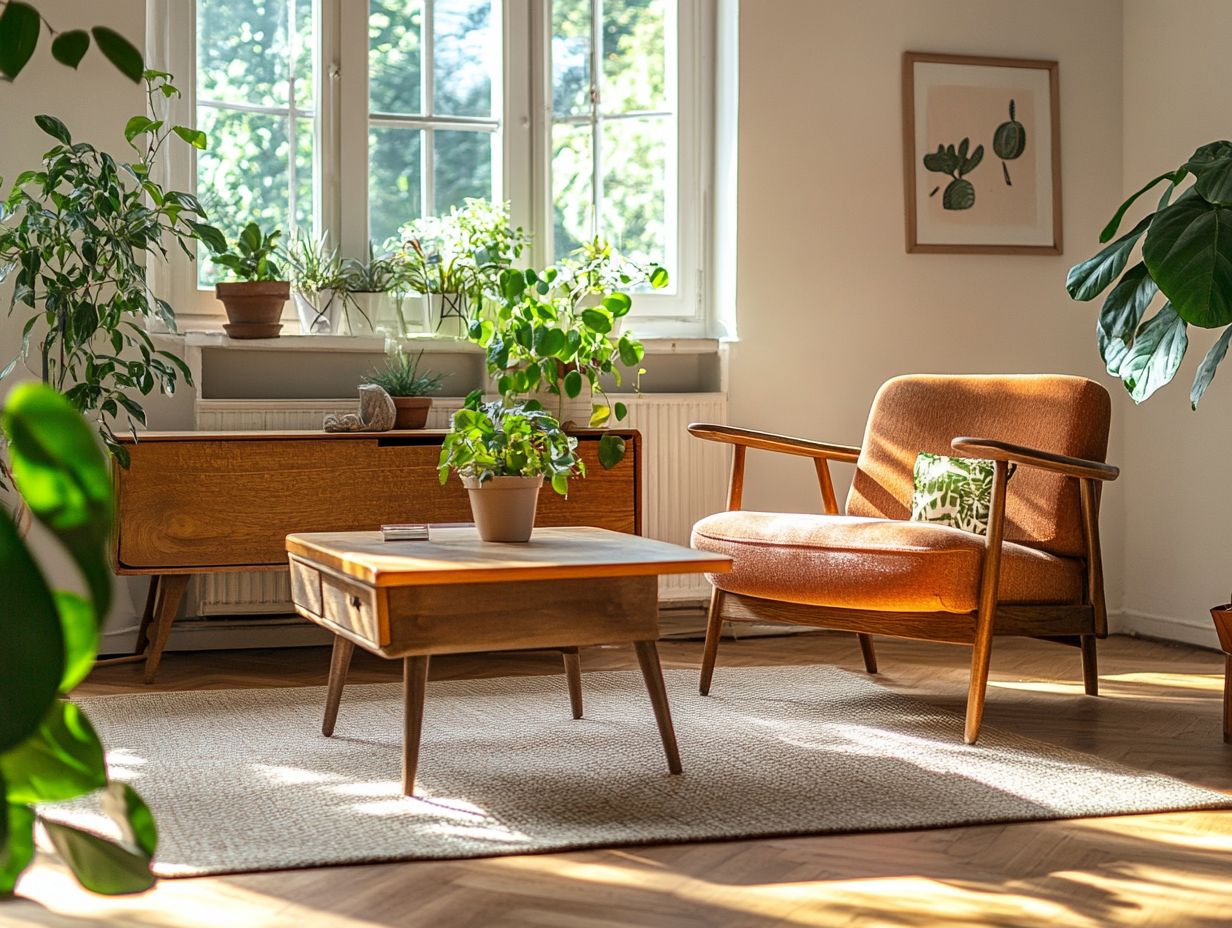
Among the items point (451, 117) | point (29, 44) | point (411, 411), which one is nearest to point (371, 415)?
point (411, 411)

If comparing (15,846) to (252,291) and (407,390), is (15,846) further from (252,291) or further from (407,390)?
(252,291)

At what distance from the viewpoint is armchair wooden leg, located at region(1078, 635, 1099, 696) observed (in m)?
3.49

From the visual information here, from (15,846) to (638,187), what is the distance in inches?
185

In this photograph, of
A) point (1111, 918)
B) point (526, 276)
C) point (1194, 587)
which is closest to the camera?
point (1111, 918)

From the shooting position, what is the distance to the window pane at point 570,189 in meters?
4.76

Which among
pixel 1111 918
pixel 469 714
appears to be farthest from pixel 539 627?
pixel 1111 918

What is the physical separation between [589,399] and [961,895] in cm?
259

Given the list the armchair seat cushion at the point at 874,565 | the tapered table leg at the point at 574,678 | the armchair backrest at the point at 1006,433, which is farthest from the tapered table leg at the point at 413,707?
the armchair backrest at the point at 1006,433

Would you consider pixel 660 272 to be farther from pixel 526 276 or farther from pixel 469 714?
pixel 469 714

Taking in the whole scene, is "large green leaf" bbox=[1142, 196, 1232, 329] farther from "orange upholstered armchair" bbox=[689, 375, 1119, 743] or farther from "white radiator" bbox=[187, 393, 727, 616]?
"white radiator" bbox=[187, 393, 727, 616]

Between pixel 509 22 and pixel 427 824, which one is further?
pixel 509 22

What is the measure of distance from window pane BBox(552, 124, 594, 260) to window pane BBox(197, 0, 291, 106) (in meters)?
0.93

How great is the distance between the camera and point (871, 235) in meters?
4.79

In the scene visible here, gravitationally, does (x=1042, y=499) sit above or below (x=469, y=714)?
above
